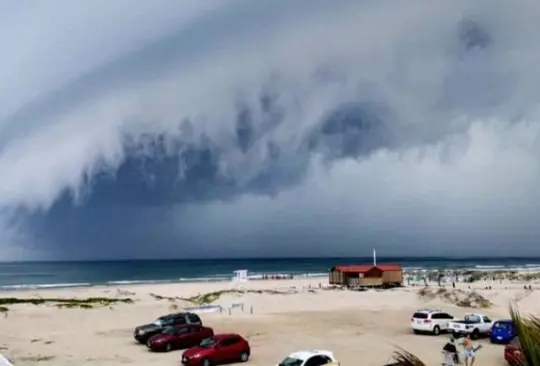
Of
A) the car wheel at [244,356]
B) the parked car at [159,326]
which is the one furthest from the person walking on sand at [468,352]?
the parked car at [159,326]

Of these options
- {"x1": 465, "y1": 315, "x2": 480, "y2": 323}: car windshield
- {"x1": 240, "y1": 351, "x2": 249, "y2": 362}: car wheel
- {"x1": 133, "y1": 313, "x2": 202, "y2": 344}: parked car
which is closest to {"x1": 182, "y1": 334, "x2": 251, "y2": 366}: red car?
{"x1": 240, "y1": 351, "x2": 249, "y2": 362}: car wheel

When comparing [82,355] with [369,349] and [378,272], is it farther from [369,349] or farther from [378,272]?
[378,272]

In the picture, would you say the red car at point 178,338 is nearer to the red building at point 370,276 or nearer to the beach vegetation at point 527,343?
the beach vegetation at point 527,343

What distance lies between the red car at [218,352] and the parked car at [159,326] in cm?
623

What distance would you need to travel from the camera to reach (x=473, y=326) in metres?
34.5

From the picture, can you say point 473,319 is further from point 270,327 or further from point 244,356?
point 244,356

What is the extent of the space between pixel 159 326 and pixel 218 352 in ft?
24.3

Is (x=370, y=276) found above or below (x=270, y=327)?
above

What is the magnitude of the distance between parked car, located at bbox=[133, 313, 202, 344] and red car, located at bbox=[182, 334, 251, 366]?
6227 mm

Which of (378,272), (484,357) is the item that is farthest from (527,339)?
(378,272)

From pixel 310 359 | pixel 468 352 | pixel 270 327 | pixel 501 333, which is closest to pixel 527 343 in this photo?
pixel 310 359

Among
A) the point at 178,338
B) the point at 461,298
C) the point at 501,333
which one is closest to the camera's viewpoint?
the point at 178,338

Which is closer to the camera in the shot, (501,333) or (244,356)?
(244,356)

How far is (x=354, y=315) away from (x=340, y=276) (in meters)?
28.9
